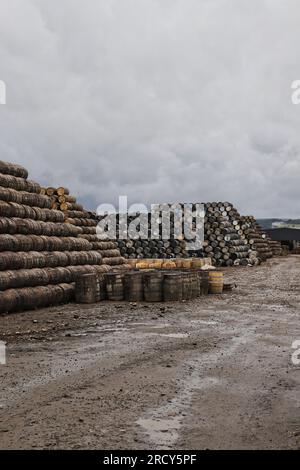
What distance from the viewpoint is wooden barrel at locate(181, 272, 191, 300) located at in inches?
525

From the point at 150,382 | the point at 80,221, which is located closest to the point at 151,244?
the point at 80,221

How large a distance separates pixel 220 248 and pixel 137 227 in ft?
19.0

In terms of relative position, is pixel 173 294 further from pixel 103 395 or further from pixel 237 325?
pixel 103 395

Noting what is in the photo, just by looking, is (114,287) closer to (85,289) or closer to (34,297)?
(85,289)

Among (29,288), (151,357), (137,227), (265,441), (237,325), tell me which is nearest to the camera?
(265,441)

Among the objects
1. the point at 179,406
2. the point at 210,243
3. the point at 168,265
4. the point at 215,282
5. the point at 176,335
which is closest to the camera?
the point at 179,406

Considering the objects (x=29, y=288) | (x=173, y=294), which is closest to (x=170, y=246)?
(x=173, y=294)

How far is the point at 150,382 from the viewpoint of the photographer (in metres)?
5.56

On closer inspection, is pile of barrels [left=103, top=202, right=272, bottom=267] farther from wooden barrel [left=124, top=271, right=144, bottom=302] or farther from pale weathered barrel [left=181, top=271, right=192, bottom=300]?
wooden barrel [left=124, top=271, right=144, bottom=302]

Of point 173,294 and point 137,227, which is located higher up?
point 137,227

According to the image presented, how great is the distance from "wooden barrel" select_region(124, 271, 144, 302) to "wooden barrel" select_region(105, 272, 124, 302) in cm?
19

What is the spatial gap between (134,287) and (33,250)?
295cm
